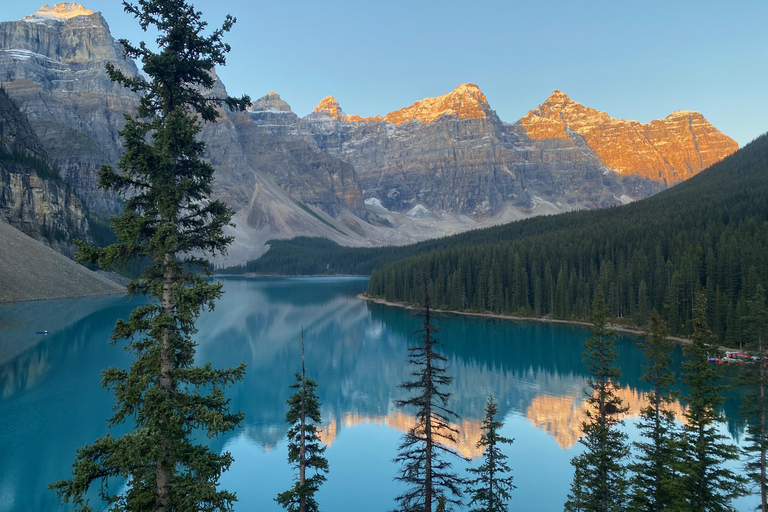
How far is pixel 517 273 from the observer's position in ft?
341

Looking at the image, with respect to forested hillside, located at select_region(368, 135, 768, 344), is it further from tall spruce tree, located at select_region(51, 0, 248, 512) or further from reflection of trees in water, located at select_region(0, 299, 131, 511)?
reflection of trees in water, located at select_region(0, 299, 131, 511)

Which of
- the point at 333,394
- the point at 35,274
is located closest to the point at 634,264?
the point at 333,394

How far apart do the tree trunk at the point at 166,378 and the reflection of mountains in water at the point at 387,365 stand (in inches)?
758

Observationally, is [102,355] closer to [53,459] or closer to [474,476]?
[53,459]

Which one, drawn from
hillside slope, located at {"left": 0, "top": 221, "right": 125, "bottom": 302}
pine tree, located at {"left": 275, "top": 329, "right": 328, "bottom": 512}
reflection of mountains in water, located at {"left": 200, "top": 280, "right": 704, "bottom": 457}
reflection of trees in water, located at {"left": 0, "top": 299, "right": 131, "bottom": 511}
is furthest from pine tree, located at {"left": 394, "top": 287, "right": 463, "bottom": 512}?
hillside slope, located at {"left": 0, "top": 221, "right": 125, "bottom": 302}

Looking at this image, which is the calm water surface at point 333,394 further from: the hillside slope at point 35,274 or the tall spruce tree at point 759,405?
the tall spruce tree at point 759,405

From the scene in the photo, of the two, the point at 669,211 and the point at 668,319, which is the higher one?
the point at 669,211

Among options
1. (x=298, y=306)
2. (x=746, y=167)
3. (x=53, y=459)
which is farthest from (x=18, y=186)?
(x=746, y=167)

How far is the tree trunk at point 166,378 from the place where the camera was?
10.0m

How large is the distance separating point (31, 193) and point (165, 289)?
523 ft

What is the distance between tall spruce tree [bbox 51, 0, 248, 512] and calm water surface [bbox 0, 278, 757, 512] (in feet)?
45.9

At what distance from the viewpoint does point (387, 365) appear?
66.2 m

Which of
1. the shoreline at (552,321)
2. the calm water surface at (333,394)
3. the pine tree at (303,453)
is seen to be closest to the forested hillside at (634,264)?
the shoreline at (552,321)

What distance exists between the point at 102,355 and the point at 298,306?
66.1m
